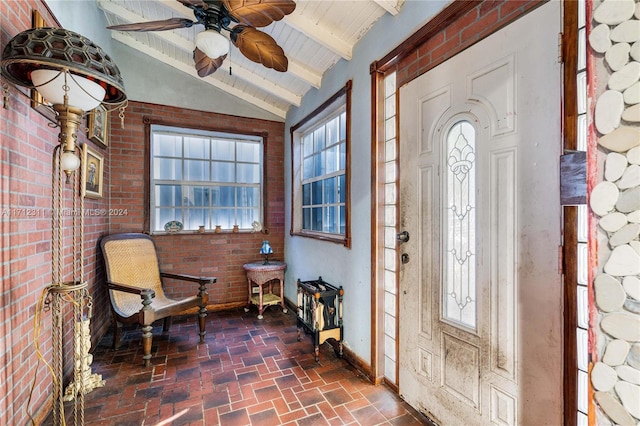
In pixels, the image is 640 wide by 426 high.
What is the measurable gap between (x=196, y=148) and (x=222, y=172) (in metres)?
0.47

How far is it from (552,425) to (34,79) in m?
2.84

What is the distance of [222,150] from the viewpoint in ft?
13.7

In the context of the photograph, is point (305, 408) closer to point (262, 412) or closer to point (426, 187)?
point (262, 412)

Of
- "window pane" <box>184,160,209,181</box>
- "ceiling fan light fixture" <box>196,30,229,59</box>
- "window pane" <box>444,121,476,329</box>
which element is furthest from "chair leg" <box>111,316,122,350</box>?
"window pane" <box>444,121,476,329</box>

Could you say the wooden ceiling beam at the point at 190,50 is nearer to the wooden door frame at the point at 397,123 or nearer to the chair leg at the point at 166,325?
the wooden door frame at the point at 397,123

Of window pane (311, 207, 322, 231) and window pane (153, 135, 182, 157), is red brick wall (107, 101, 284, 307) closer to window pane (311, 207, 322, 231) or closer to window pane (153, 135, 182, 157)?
window pane (153, 135, 182, 157)

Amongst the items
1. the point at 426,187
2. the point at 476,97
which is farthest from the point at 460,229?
the point at 476,97

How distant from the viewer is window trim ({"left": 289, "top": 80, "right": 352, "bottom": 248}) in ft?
8.73

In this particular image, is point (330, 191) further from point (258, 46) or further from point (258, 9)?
point (258, 9)

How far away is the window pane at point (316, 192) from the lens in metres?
3.58

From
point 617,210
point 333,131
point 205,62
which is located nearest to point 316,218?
point 333,131

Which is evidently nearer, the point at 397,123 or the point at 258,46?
the point at 258,46

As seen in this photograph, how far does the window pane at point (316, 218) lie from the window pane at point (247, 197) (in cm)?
107

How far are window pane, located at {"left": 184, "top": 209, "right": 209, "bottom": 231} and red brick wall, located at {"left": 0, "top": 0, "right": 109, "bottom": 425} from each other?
1.96 m
